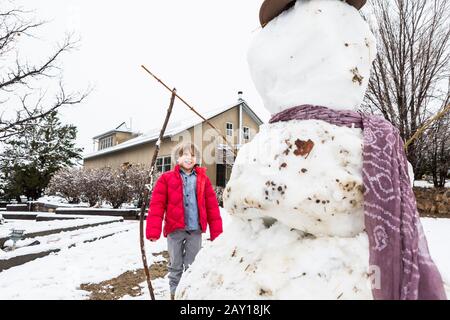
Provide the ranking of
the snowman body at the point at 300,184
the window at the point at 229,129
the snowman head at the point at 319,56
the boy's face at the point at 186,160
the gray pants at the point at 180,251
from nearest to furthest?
the snowman body at the point at 300,184 < the snowman head at the point at 319,56 < the gray pants at the point at 180,251 < the boy's face at the point at 186,160 < the window at the point at 229,129

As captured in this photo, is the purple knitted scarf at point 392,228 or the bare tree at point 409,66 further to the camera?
the bare tree at point 409,66

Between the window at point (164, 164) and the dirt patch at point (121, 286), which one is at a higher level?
the window at point (164, 164)

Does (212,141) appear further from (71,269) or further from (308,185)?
(308,185)

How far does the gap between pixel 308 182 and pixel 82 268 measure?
4660 millimetres

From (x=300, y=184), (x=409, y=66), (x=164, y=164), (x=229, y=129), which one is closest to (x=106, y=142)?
(x=164, y=164)

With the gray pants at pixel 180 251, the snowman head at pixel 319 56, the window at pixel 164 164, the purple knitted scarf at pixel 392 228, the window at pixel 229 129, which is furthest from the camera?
the window at pixel 229 129

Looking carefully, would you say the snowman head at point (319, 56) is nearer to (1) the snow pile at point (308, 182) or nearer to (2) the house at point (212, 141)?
(1) the snow pile at point (308, 182)

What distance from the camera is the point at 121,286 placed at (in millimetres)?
4375

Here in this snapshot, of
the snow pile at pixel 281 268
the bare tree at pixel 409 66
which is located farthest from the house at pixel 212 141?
the snow pile at pixel 281 268

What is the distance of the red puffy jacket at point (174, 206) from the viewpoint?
3.50 meters

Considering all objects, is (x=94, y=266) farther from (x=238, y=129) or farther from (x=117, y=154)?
(x=117, y=154)

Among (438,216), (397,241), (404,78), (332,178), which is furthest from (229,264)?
(404,78)

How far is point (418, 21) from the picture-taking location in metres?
11.6
